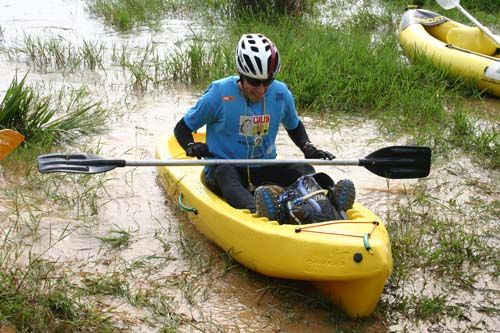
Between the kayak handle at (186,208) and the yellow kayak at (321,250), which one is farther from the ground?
the yellow kayak at (321,250)

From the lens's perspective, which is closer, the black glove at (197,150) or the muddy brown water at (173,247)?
the muddy brown water at (173,247)

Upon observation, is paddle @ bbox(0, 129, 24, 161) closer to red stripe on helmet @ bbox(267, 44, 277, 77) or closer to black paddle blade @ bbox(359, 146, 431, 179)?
red stripe on helmet @ bbox(267, 44, 277, 77)

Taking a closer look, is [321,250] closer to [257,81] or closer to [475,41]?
[257,81]

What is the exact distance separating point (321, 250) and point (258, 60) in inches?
46.7

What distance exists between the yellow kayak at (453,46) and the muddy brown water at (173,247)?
5.18 ft

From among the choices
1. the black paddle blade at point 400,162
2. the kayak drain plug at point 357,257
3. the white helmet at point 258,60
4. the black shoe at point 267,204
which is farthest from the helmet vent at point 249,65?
the kayak drain plug at point 357,257

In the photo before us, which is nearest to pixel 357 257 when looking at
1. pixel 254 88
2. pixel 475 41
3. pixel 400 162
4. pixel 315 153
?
pixel 315 153

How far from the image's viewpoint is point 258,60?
4.29m

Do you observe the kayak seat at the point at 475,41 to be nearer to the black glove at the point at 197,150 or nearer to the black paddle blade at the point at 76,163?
the black glove at the point at 197,150

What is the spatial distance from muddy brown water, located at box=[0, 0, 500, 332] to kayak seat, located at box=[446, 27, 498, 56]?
2320mm

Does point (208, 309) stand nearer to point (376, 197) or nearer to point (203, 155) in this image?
point (203, 155)

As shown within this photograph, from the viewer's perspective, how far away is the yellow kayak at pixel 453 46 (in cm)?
747

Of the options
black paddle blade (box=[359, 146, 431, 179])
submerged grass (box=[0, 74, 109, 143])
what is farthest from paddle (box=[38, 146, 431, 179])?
submerged grass (box=[0, 74, 109, 143])

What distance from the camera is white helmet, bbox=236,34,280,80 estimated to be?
14.1ft
